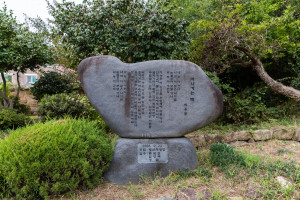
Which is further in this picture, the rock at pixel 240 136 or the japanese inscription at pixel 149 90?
the rock at pixel 240 136

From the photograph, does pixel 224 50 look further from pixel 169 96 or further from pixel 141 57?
pixel 169 96

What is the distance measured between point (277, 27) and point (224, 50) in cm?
206

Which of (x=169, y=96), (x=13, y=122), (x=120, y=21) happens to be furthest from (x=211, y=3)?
(x=13, y=122)

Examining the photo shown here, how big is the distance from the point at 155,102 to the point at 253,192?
1814 millimetres

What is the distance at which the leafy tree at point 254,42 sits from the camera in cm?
587

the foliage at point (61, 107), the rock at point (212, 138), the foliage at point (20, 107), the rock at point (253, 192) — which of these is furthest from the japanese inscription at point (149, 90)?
the foliage at point (20, 107)

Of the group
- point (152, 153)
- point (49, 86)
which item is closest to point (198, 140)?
point (152, 153)

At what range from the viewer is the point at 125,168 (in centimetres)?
332

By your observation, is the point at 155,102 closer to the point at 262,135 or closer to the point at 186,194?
the point at 186,194

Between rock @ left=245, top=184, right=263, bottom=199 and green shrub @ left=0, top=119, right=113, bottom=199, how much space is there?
196 cm

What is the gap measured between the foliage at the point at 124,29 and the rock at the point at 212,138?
2.41m

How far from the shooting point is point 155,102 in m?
3.46

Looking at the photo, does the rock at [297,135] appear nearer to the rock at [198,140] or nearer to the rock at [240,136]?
the rock at [240,136]

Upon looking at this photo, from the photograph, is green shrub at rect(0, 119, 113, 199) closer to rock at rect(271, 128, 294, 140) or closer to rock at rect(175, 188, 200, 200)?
rock at rect(175, 188, 200, 200)
